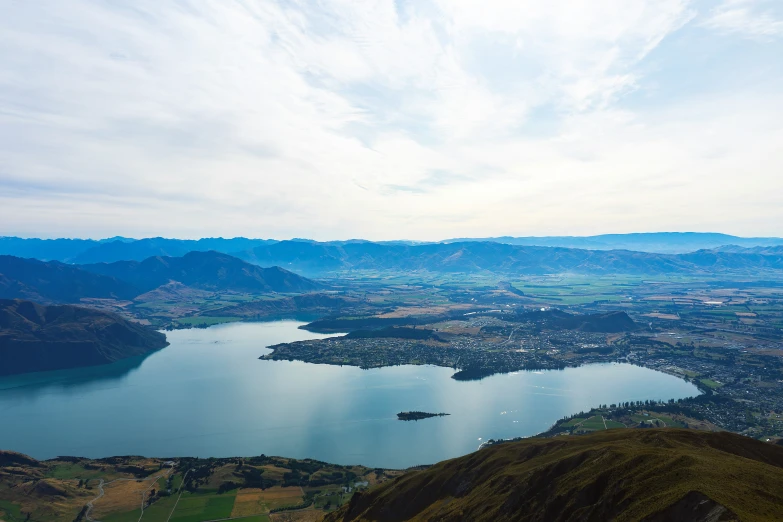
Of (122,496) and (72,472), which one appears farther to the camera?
(72,472)

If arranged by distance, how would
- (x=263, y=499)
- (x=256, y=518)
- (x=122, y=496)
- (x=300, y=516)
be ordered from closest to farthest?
(x=256, y=518) → (x=300, y=516) → (x=263, y=499) → (x=122, y=496)

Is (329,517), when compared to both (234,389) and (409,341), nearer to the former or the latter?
(234,389)

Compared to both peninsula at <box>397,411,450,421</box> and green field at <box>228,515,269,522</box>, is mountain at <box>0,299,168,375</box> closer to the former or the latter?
peninsula at <box>397,411,450,421</box>

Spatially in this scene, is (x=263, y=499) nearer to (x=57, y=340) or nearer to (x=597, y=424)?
(x=597, y=424)

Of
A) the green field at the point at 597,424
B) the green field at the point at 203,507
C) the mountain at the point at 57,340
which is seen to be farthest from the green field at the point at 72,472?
the mountain at the point at 57,340

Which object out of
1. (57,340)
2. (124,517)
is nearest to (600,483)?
(124,517)
